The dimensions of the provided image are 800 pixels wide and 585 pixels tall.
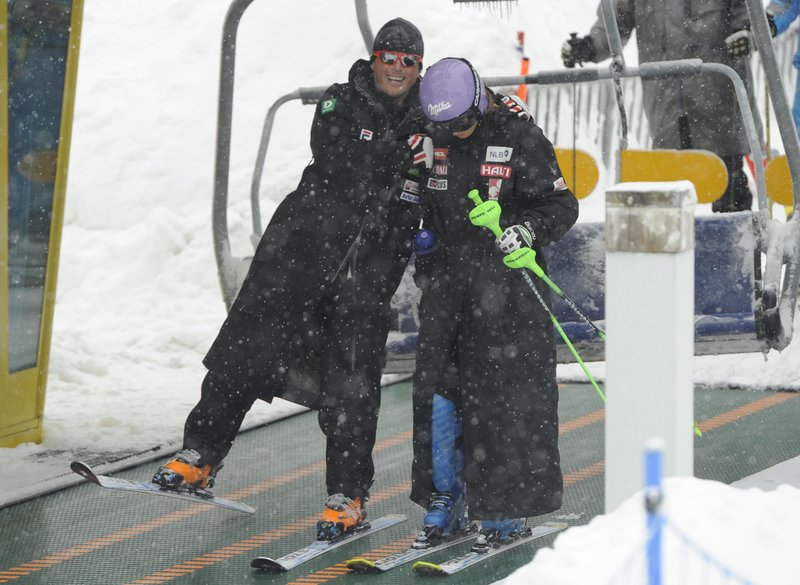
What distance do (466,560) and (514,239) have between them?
43.3 inches

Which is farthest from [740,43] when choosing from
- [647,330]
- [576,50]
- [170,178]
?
[170,178]

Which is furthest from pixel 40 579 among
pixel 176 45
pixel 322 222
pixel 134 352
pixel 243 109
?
pixel 176 45

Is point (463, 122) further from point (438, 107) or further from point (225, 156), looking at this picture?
point (225, 156)

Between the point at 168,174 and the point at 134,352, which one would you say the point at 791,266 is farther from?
the point at 168,174

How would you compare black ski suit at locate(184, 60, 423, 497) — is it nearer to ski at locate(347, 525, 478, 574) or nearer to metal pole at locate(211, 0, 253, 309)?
ski at locate(347, 525, 478, 574)

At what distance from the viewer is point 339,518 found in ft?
17.4

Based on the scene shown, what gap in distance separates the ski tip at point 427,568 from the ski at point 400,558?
0.38 feet

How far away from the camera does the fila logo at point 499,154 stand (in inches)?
195

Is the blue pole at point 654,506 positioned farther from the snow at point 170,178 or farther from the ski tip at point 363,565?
the snow at point 170,178

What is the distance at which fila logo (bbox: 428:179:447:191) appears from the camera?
198 inches

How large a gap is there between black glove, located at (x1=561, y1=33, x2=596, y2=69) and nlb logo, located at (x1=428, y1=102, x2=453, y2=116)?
315 centimetres

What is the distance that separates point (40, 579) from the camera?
5109 millimetres

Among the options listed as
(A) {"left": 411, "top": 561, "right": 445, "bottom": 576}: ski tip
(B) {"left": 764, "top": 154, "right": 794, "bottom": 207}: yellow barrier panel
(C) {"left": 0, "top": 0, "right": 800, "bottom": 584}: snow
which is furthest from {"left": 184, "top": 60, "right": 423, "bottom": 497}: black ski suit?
(B) {"left": 764, "top": 154, "right": 794, "bottom": 207}: yellow barrier panel

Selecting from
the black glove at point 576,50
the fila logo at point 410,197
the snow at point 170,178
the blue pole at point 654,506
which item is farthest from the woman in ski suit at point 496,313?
the black glove at point 576,50
